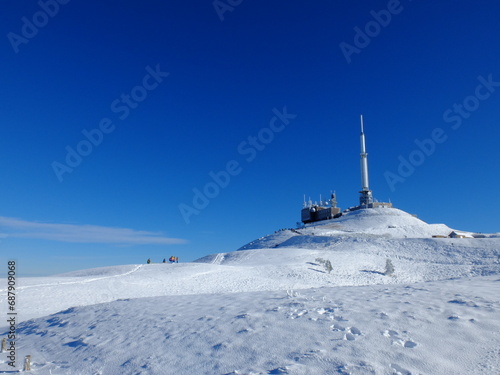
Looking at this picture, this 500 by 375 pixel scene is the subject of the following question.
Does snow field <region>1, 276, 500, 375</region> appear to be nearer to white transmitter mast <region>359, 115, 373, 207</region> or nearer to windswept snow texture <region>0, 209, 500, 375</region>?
windswept snow texture <region>0, 209, 500, 375</region>

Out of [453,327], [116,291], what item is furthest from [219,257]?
[453,327]

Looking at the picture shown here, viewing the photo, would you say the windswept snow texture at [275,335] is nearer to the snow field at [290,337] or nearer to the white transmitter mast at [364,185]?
the snow field at [290,337]

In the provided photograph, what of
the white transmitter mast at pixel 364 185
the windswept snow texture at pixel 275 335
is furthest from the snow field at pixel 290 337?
the white transmitter mast at pixel 364 185

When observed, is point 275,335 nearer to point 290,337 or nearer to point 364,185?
point 290,337

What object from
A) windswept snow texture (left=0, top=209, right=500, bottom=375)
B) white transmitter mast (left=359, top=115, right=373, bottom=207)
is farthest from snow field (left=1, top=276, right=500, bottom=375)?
white transmitter mast (left=359, top=115, right=373, bottom=207)

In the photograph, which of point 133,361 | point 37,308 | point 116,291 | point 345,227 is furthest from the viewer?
point 345,227

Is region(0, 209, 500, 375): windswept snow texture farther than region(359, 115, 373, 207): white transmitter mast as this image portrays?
No

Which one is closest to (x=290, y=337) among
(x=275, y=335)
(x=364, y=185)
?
(x=275, y=335)

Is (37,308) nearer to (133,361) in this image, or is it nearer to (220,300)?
(220,300)

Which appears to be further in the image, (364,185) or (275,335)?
(364,185)

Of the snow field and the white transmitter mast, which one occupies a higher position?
the white transmitter mast

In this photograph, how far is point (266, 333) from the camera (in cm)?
826

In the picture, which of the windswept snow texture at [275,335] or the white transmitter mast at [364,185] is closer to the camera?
the windswept snow texture at [275,335]

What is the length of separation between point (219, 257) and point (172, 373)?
3786 centimetres
